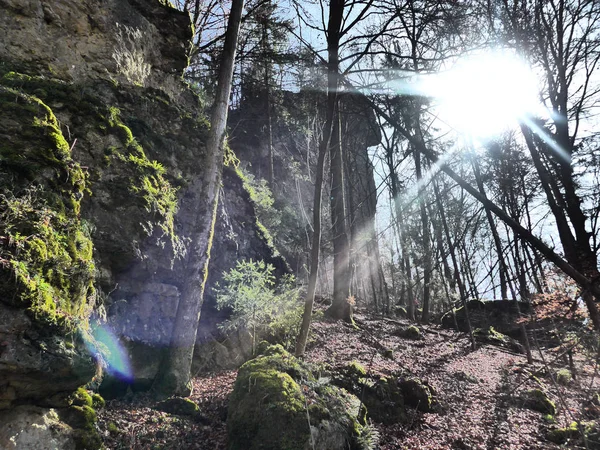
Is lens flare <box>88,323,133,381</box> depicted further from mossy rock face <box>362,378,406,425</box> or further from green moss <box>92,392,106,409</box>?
mossy rock face <box>362,378,406,425</box>

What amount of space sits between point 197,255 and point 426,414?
499 cm

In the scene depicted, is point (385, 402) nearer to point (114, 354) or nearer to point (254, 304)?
point (254, 304)

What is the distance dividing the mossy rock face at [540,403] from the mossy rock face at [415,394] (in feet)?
7.74

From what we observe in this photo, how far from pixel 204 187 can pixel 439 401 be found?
6.23m

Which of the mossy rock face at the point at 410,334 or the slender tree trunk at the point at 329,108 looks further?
the mossy rock face at the point at 410,334

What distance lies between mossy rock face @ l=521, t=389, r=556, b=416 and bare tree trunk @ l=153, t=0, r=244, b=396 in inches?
267

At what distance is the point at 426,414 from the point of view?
561 cm

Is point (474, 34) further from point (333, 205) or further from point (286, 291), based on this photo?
point (333, 205)

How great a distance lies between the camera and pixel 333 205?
12.9 m

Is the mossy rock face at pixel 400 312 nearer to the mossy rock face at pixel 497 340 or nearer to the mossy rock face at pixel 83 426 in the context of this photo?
the mossy rock face at pixel 497 340

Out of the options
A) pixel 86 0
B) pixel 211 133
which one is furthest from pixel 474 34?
pixel 86 0

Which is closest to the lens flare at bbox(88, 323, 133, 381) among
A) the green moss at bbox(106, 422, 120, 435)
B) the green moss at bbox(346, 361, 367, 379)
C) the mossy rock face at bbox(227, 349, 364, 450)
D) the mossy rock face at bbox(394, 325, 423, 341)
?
the green moss at bbox(106, 422, 120, 435)

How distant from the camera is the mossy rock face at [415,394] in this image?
5.71 metres

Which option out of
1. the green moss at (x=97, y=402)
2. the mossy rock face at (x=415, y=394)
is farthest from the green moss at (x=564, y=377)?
the green moss at (x=97, y=402)
